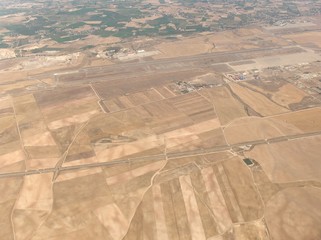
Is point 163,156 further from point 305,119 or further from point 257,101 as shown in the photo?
point 305,119

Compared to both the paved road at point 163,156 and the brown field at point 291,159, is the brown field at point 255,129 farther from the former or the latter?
the brown field at point 291,159

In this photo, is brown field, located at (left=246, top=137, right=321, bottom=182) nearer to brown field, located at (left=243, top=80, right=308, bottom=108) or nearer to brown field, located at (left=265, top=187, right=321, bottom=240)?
brown field, located at (left=265, top=187, right=321, bottom=240)

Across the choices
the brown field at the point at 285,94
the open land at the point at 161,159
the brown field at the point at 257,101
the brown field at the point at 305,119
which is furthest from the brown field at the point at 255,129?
the brown field at the point at 285,94

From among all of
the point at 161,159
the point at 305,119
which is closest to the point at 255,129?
the point at 305,119

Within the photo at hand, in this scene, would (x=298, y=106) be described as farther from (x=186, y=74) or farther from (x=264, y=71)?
(x=186, y=74)

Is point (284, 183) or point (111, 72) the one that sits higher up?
point (284, 183)

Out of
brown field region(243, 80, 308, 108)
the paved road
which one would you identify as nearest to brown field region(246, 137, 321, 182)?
the paved road

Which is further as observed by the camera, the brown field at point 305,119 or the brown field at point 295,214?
the brown field at point 305,119

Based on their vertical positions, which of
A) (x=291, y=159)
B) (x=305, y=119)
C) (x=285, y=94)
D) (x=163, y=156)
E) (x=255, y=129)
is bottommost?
(x=285, y=94)

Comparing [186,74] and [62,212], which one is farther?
[186,74]

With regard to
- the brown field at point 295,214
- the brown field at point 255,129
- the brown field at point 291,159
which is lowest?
the brown field at point 255,129

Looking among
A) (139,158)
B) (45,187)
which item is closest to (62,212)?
(45,187)
